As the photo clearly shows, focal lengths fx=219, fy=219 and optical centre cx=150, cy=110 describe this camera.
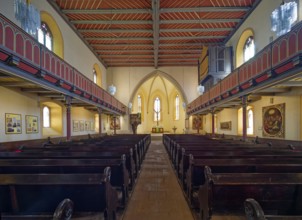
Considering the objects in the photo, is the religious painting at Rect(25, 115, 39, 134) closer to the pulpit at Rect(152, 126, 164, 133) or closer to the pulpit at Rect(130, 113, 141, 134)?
the pulpit at Rect(130, 113, 141, 134)

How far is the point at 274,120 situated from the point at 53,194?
10.7 metres

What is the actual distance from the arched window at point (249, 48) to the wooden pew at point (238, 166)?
11.3 metres

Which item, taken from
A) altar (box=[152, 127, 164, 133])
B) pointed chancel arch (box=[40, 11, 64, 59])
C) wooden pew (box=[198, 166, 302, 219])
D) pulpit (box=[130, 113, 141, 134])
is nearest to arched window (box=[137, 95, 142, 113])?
altar (box=[152, 127, 164, 133])

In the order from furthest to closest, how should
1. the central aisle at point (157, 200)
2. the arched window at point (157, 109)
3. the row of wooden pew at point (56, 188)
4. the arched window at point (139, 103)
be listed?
the arched window at point (157, 109) < the arched window at point (139, 103) < the central aisle at point (157, 200) < the row of wooden pew at point (56, 188)

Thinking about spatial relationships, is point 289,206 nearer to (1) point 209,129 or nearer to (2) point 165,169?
(2) point 165,169

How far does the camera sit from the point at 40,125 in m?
11.0

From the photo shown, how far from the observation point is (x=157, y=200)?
418 centimetres

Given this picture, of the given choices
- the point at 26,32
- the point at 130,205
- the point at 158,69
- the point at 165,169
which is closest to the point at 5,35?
the point at 26,32

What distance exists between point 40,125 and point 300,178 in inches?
444

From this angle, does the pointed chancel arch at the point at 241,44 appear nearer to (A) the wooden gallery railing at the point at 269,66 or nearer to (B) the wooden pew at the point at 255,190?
(A) the wooden gallery railing at the point at 269,66

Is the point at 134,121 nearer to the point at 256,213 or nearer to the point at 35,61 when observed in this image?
the point at 35,61

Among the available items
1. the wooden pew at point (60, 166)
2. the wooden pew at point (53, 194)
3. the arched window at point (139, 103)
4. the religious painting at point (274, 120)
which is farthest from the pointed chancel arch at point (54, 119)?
the arched window at point (139, 103)

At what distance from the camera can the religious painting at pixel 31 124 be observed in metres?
9.75

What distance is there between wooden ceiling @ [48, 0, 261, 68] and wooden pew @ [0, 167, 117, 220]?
36.3 ft
